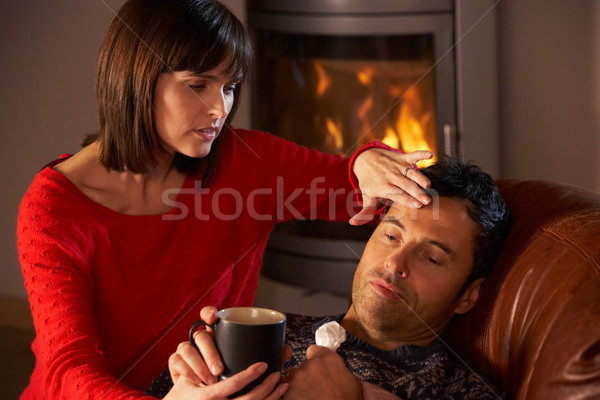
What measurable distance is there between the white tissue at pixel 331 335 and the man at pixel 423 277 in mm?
15

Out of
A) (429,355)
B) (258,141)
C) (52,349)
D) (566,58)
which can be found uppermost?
(566,58)

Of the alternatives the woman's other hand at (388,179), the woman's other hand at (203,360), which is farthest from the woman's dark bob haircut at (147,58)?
the woman's other hand at (203,360)

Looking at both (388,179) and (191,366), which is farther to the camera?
(388,179)

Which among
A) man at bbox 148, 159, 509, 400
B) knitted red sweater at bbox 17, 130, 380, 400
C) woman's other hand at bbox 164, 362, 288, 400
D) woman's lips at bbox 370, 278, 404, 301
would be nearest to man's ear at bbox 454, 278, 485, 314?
man at bbox 148, 159, 509, 400

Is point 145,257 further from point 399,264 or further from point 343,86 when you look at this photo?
point 343,86

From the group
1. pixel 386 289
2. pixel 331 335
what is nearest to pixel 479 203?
pixel 386 289

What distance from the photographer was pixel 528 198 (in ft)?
4.25

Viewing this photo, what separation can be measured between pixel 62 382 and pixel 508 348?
2.46 feet

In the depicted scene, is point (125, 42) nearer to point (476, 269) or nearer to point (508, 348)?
point (476, 269)

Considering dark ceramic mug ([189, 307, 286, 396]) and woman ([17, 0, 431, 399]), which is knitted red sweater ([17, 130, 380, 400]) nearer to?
woman ([17, 0, 431, 399])

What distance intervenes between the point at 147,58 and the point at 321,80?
4.19 ft

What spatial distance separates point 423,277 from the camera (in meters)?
1.27

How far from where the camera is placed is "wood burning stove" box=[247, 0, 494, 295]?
2293mm

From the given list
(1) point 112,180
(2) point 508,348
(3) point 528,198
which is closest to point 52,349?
(1) point 112,180
